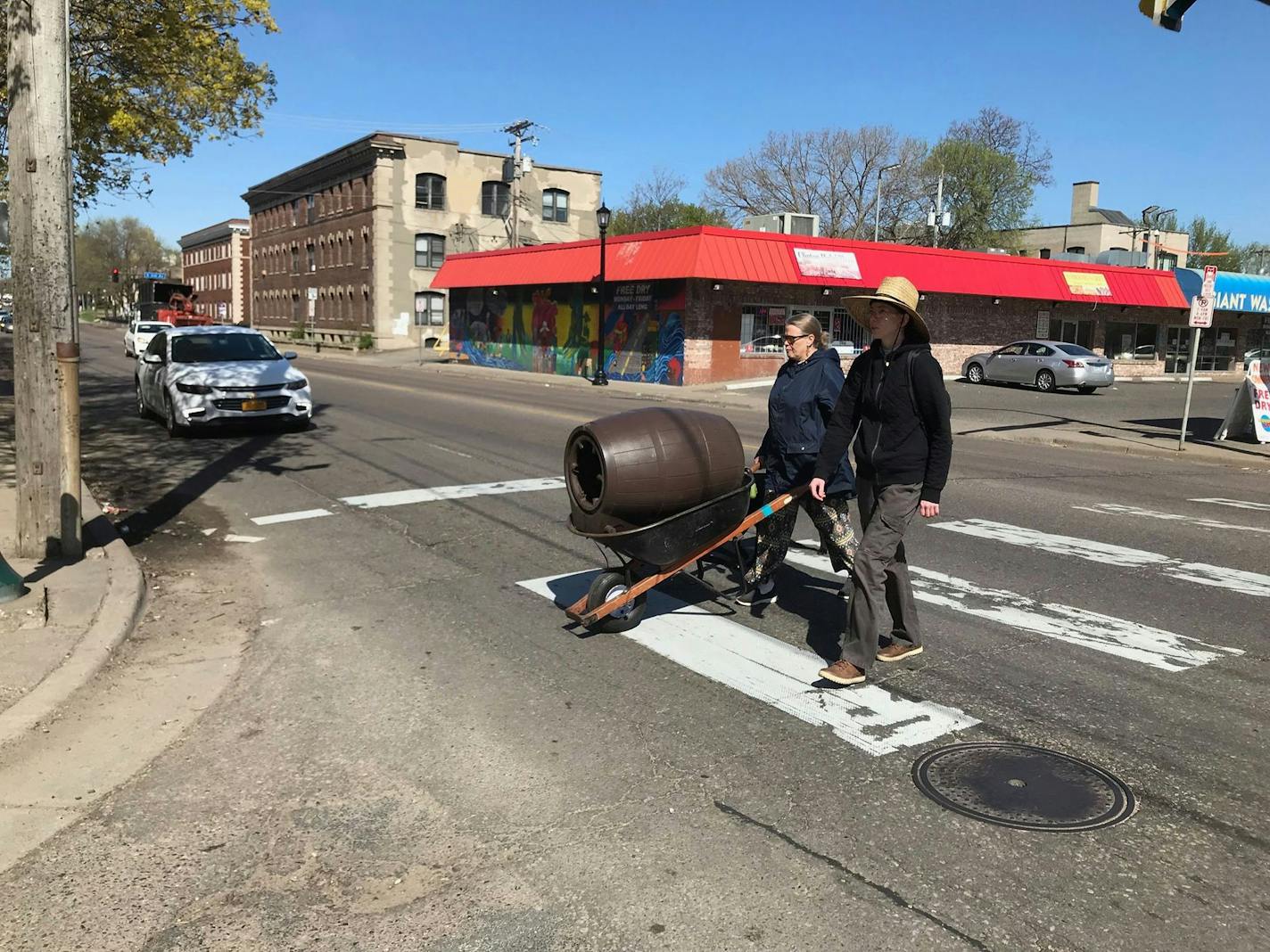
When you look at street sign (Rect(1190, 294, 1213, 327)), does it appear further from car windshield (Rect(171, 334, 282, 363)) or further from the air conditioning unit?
the air conditioning unit

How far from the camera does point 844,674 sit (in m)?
4.88

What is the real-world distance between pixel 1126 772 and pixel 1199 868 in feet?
2.35

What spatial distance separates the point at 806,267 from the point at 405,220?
31.2m

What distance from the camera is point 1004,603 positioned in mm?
6406

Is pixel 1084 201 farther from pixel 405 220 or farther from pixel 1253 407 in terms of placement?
pixel 1253 407

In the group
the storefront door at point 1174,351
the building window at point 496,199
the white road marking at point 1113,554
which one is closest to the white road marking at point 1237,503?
the white road marking at point 1113,554

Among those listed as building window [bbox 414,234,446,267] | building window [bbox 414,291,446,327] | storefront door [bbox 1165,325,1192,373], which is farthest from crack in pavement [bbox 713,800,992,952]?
building window [bbox 414,234,446,267]

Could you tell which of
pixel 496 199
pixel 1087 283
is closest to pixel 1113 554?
pixel 1087 283

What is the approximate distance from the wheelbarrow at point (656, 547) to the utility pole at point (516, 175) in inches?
1926

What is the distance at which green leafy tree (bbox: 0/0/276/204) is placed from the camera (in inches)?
569

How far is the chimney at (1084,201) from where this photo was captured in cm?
8006

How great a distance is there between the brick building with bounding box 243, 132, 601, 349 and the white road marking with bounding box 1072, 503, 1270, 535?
44.5m

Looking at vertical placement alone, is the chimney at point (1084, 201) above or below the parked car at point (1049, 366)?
above

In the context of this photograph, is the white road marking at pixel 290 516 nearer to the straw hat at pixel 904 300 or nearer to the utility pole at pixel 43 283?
the utility pole at pixel 43 283
